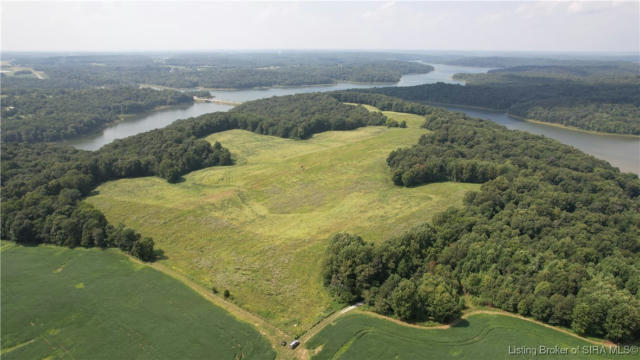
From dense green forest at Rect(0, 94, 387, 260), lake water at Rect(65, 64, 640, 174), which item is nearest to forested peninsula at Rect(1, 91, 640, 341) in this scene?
dense green forest at Rect(0, 94, 387, 260)

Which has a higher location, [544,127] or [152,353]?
[544,127]

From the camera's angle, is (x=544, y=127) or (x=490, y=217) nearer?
(x=490, y=217)

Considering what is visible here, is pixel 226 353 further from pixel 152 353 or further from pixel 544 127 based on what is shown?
pixel 544 127

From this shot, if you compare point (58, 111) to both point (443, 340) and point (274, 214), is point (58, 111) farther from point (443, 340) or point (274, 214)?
point (443, 340)

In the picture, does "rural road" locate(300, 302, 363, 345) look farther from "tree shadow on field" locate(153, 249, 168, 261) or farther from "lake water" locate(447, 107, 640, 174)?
"lake water" locate(447, 107, 640, 174)

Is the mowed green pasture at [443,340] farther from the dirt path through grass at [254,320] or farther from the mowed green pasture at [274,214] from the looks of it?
the mowed green pasture at [274,214]

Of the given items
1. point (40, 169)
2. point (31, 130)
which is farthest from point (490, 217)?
point (31, 130)

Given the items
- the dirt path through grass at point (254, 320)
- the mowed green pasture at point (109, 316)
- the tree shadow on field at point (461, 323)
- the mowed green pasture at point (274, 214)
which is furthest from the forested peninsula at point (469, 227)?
the dirt path through grass at point (254, 320)

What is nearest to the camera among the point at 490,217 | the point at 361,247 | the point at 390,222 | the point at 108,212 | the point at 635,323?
the point at 635,323
